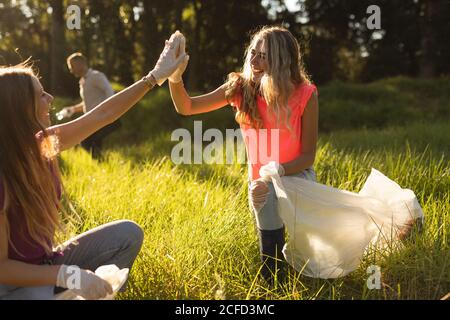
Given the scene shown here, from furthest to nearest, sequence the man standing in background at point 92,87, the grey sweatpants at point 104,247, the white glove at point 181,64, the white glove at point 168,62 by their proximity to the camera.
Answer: the man standing in background at point 92,87 < the white glove at point 181,64 < the white glove at point 168,62 < the grey sweatpants at point 104,247

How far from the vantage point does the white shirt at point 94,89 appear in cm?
668

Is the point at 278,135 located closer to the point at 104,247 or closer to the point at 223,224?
the point at 223,224

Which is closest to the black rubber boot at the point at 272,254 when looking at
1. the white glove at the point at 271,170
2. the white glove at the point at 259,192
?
the white glove at the point at 259,192

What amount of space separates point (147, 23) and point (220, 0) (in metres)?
2.50

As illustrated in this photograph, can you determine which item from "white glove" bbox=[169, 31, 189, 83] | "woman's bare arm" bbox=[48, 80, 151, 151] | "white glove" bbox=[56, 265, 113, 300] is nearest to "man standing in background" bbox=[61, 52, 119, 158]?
"white glove" bbox=[169, 31, 189, 83]

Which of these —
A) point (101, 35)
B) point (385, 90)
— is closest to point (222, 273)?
point (385, 90)

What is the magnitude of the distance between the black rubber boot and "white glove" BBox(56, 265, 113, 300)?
2.83 feet

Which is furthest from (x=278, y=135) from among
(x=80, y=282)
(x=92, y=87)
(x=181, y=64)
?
(x=92, y=87)

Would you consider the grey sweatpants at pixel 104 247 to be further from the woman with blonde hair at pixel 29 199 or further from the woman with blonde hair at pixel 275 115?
the woman with blonde hair at pixel 275 115

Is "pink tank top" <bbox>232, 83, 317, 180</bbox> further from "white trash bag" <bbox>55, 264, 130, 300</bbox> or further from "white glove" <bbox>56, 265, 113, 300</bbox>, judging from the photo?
"white glove" <bbox>56, 265, 113, 300</bbox>

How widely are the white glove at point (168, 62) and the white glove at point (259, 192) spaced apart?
1.97ft

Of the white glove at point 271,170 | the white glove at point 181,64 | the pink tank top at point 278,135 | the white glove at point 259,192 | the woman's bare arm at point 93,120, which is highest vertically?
the white glove at point 181,64

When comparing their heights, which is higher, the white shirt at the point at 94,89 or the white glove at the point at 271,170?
the white glove at the point at 271,170

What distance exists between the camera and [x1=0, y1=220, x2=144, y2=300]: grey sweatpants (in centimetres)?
209
